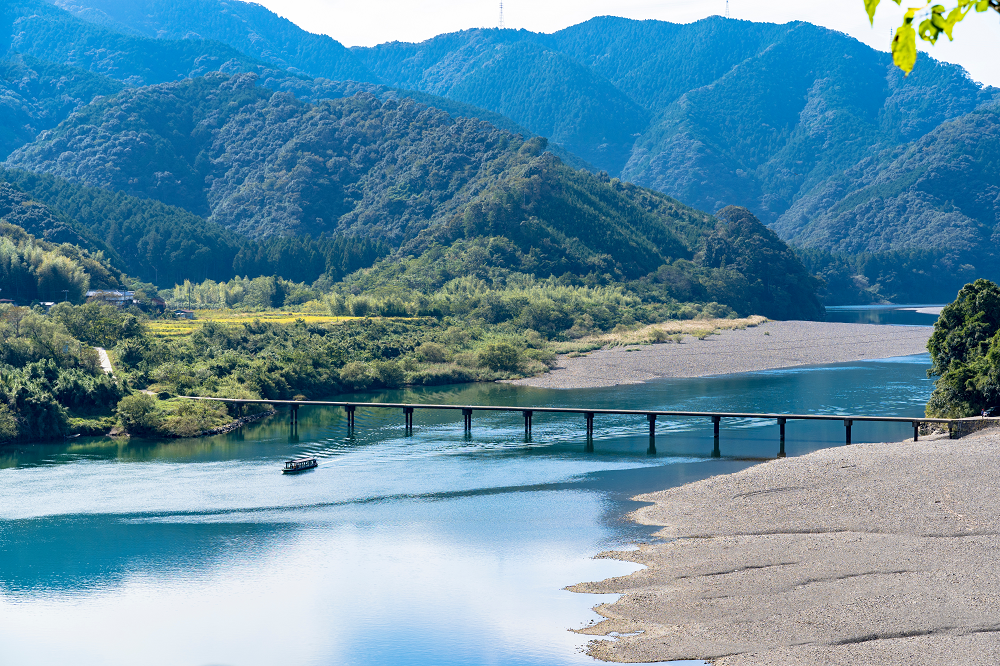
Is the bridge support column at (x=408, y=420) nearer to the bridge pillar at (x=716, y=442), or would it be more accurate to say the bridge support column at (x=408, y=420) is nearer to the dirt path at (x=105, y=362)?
the bridge pillar at (x=716, y=442)

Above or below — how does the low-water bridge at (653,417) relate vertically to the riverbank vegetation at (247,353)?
below

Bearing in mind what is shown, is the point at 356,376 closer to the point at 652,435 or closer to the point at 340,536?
the point at 652,435

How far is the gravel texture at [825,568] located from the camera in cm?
2606

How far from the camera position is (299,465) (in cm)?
5400

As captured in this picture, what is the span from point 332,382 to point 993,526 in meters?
62.7

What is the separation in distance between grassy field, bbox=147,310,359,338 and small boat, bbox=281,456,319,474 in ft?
153

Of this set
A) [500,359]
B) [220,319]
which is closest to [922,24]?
[500,359]

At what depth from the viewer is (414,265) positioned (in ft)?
576

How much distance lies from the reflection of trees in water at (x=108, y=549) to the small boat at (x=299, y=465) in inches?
422

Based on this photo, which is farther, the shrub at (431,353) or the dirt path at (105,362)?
the shrub at (431,353)

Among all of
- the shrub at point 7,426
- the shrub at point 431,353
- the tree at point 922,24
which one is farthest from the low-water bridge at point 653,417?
the tree at point 922,24

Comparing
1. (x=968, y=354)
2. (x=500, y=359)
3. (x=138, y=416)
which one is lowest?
(x=138, y=416)

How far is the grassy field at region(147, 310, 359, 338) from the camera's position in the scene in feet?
331

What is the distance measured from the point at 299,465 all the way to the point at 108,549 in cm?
1593
